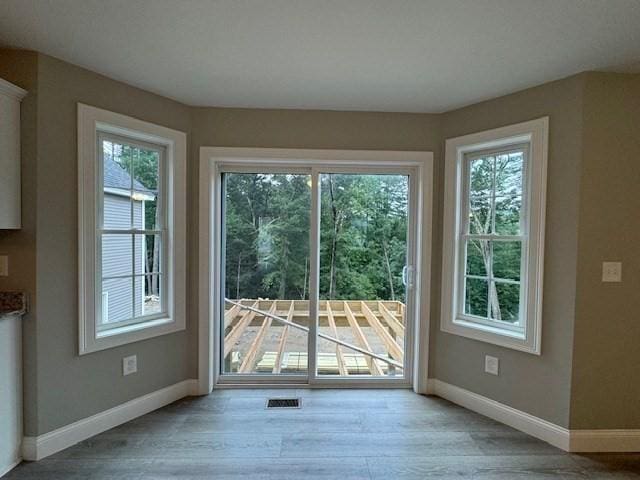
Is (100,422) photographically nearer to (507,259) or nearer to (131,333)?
(131,333)

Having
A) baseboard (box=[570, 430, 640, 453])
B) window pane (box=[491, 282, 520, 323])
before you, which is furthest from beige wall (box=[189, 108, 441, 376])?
baseboard (box=[570, 430, 640, 453])

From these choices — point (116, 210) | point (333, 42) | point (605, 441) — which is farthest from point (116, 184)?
point (605, 441)

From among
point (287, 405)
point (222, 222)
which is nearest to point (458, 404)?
point (287, 405)

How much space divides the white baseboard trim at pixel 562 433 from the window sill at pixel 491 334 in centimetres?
46

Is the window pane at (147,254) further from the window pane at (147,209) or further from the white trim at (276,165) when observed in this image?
the white trim at (276,165)

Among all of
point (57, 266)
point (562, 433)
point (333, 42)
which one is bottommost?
point (562, 433)

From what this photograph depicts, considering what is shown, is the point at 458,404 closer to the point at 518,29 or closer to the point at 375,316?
the point at 375,316

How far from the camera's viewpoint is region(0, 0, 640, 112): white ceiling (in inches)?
62.6

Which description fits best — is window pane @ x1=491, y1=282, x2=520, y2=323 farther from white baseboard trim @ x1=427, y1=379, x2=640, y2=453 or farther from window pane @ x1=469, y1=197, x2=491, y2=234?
white baseboard trim @ x1=427, y1=379, x2=640, y2=453

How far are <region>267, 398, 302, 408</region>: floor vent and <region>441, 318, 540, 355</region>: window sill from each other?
1362 mm

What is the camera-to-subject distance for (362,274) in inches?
122

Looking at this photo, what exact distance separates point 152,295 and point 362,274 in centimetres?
176

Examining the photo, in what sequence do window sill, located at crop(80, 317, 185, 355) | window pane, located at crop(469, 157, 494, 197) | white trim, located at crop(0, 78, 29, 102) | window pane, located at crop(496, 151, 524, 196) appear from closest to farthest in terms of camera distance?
white trim, located at crop(0, 78, 29, 102), window sill, located at crop(80, 317, 185, 355), window pane, located at crop(496, 151, 524, 196), window pane, located at crop(469, 157, 494, 197)

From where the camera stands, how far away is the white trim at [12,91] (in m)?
1.88
